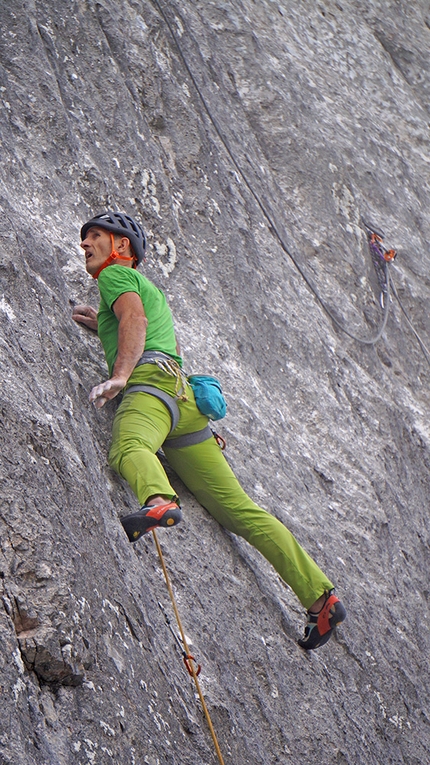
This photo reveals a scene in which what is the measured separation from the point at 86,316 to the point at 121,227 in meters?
0.67

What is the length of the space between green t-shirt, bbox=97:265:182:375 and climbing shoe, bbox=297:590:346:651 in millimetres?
1832

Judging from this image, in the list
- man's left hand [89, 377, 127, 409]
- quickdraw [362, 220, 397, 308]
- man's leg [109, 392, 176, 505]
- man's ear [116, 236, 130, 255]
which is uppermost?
man's ear [116, 236, 130, 255]

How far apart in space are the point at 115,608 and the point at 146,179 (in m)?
4.58

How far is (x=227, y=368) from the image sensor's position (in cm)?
648

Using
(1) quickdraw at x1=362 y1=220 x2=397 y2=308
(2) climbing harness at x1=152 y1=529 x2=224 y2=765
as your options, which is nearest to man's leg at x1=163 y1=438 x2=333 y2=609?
(2) climbing harness at x1=152 y1=529 x2=224 y2=765

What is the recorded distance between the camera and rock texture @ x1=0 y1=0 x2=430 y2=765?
3.44 metres

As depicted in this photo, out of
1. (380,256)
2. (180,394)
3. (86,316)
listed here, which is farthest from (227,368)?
(380,256)

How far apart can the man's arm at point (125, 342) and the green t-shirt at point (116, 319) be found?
88 millimetres

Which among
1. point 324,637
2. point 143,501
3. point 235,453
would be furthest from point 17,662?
point 235,453

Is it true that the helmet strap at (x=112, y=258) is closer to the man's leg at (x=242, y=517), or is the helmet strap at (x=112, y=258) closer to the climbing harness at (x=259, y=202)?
the man's leg at (x=242, y=517)

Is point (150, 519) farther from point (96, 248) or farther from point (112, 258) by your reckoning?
point (96, 248)

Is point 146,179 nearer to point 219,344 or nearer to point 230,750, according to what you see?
Answer: point 219,344

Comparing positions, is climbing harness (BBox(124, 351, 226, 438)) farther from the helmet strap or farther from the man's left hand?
the helmet strap

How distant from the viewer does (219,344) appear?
660cm
